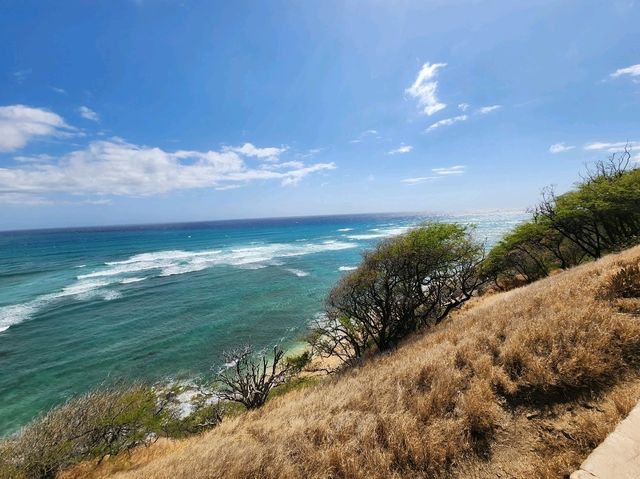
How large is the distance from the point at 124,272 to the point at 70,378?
3777 cm

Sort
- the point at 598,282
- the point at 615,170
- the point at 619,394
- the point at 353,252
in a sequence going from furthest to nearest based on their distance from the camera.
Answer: the point at 353,252 → the point at 615,170 → the point at 598,282 → the point at 619,394

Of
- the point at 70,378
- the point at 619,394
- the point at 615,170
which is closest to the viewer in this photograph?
the point at 619,394

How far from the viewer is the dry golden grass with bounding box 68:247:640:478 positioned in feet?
13.7

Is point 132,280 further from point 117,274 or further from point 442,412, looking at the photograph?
point 442,412

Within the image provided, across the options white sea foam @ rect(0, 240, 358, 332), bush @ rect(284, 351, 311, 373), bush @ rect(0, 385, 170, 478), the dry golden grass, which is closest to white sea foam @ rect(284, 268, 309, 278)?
white sea foam @ rect(0, 240, 358, 332)

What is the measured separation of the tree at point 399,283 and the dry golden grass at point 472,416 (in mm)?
11624

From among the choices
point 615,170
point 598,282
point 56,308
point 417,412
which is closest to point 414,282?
point 598,282

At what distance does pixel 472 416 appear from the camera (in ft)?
15.6

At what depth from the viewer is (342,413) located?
5.35 m

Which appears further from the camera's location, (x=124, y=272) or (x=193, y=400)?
(x=124, y=272)

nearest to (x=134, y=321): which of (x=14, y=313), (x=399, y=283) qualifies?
(x=14, y=313)

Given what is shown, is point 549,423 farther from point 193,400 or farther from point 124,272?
point 124,272

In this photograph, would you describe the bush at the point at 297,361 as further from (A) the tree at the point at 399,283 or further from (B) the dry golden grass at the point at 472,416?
(B) the dry golden grass at the point at 472,416

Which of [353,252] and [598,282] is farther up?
[598,282]
